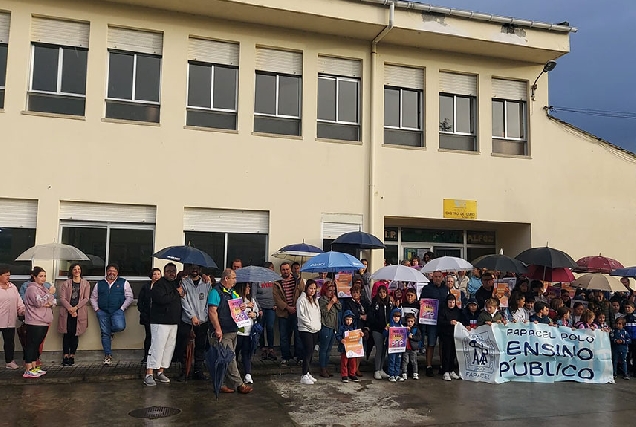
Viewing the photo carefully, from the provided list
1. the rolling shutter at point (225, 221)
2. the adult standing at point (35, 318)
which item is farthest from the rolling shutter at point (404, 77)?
the adult standing at point (35, 318)

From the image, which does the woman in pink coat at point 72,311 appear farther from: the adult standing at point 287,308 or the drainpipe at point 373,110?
the drainpipe at point 373,110

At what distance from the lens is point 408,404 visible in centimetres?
819

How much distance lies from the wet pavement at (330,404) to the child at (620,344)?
2.89 feet

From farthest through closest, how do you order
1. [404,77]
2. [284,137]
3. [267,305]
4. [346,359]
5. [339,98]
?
1. [404,77]
2. [339,98]
3. [284,137]
4. [267,305]
5. [346,359]

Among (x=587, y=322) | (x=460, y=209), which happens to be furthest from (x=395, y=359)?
(x=460, y=209)

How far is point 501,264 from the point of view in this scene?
1148 centimetres

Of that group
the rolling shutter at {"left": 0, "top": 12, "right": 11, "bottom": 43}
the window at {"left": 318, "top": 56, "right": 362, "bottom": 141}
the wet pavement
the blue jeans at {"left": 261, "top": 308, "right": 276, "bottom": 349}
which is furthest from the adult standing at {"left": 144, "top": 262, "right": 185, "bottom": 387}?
the rolling shutter at {"left": 0, "top": 12, "right": 11, "bottom": 43}

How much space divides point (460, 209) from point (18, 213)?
9941 mm

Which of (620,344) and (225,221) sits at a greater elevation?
(225,221)

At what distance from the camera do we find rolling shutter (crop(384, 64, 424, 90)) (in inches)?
567

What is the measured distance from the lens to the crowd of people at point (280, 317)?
9.05 m

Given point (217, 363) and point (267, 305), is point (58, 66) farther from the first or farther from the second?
point (217, 363)

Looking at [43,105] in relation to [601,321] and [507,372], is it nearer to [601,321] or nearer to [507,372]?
[507,372]

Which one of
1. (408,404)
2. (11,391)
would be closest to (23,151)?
(11,391)
